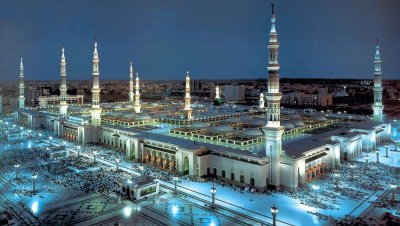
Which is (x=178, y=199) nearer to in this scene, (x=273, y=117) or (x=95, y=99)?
(x=273, y=117)

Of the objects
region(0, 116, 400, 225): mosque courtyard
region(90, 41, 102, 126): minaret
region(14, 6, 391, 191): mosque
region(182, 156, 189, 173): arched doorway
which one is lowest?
region(0, 116, 400, 225): mosque courtyard

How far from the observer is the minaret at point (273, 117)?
25453 millimetres

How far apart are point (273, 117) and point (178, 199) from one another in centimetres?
915

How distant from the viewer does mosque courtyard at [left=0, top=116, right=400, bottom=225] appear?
65.3 ft

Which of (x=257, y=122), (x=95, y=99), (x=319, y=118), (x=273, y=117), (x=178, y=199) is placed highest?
(x=95, y=99)

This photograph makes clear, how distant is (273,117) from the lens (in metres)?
26.1

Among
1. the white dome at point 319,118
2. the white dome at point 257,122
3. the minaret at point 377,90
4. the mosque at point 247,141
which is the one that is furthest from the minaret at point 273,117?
the minaret at point 377,90

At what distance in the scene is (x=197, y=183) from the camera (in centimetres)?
2650

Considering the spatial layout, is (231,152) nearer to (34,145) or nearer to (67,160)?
(67,160)

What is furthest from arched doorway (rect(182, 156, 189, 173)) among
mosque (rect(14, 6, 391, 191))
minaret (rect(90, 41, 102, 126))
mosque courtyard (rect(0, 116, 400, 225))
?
minaret (rect(90, 41, 102, 126))

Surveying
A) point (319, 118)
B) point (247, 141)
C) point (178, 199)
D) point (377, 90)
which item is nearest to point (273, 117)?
point (247, 141)

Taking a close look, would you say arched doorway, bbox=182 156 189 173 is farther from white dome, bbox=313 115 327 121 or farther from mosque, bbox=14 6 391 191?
white dome, bbox=313 115 327 121

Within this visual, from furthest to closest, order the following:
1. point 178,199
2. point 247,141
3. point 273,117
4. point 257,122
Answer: point 257,122, point 247,141, point 273,117, point 178,199

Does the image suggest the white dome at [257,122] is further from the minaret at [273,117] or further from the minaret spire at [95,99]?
the minaret spire at [95,99]
